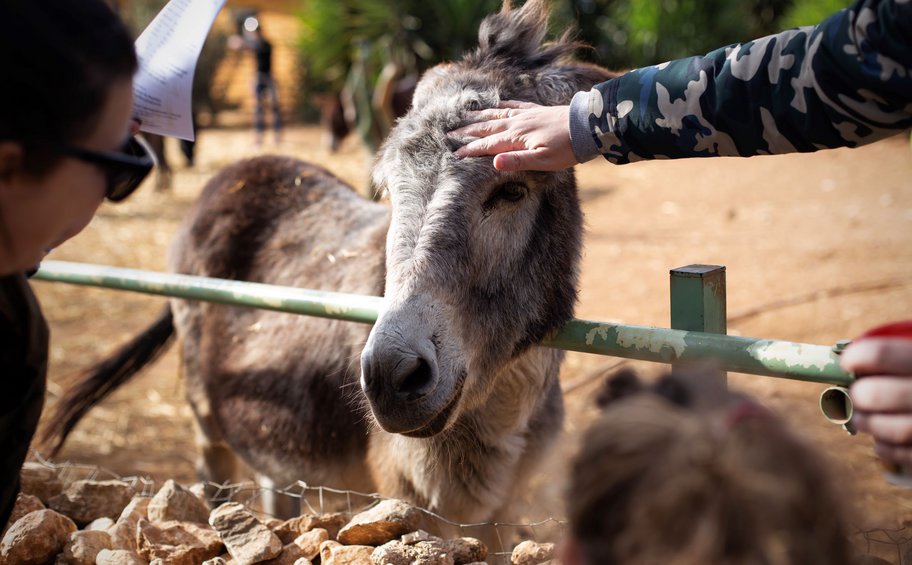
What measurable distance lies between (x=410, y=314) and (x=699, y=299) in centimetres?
73

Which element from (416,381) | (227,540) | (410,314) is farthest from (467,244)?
(227,540)

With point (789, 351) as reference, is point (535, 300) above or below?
above

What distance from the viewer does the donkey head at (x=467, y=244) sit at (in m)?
1.96

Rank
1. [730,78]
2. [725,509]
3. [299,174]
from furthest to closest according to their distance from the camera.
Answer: [299,174] → [730,78] → [725,509]

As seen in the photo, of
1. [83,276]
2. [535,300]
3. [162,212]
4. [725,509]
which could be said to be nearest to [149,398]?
[83,276]

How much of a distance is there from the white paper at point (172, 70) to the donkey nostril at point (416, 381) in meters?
0.99

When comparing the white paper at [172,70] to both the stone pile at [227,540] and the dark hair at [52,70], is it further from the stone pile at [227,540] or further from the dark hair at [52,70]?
the stone pile at [227,540]

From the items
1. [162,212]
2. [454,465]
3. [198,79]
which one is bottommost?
[454,465]

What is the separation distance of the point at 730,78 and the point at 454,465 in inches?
67.7

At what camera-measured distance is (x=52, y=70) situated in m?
1.17

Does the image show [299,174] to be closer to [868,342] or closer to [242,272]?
[242,272]

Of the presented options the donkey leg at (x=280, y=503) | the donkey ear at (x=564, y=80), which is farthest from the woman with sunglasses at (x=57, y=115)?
the donkey leg at (x=280, y=503)

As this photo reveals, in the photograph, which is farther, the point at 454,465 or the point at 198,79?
the point at 198,79

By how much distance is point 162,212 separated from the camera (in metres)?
12.2
